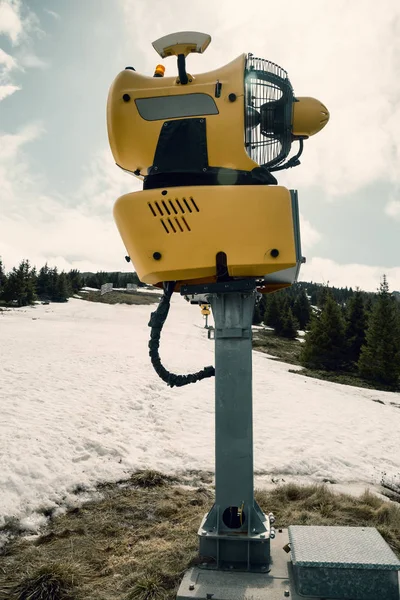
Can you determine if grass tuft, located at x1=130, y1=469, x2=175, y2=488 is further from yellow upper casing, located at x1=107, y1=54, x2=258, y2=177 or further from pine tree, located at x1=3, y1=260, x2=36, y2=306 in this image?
pine tree, located at x1=3, y1=260, x2=36, y2=306

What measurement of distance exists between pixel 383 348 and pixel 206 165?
22.5m

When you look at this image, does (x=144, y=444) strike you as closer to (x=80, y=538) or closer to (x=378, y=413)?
(x=80, y=538)

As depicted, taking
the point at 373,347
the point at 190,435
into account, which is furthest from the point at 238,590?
the point at 373,347

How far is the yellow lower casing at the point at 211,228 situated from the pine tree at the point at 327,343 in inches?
915

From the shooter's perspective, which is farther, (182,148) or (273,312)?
(273,312)

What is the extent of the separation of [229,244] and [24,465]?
478 centimetres

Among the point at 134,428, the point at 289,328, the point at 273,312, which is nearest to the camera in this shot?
the point at 134,428

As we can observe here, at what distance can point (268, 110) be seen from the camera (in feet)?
10.1

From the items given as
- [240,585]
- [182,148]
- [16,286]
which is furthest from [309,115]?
[16,286]

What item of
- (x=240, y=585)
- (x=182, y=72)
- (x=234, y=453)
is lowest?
(x=240, y=585)

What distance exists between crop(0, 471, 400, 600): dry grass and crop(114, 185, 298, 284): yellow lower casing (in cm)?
Result: 238

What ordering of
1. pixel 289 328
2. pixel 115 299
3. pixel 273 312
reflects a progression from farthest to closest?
1. pixel 115 299
2. pixel 273 312
3. pixel 289 328

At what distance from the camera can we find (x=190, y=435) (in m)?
8.52

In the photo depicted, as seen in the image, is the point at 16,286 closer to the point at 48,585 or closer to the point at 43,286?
the point at 43,286
